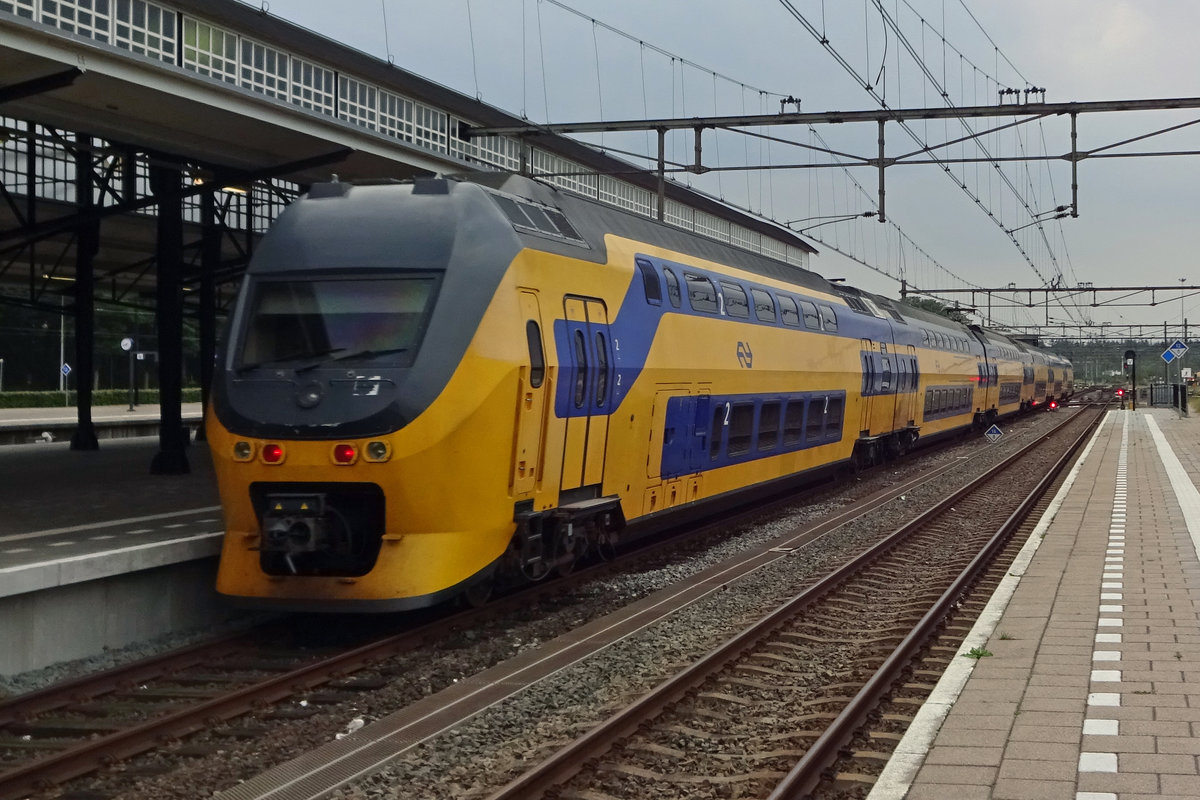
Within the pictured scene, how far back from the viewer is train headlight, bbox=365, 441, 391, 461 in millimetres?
9031

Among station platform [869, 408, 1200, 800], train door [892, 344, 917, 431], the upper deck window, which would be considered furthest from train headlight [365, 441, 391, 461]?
train door [892, 344, 917, 431]

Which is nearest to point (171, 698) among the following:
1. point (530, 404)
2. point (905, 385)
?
point (530, 404)

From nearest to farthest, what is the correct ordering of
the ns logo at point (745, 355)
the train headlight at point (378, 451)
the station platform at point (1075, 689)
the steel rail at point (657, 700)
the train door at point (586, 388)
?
1. the station platform at point (1075, 689)
2. the steel rail at point (657, 700)
3. the train headlight at point (378, 451)
4. the train door at point (586, 388)
5. the ns logo at point (745, 355)

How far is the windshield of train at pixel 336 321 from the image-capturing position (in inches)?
371

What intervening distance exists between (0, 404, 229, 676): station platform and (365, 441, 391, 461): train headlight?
2092 mm

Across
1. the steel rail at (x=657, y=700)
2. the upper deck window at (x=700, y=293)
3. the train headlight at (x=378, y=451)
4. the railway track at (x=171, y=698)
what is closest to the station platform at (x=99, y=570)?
the railway track at (x=171, y=698)

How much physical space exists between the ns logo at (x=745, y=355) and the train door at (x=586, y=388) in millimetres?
4125

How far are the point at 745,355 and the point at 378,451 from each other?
302 inches

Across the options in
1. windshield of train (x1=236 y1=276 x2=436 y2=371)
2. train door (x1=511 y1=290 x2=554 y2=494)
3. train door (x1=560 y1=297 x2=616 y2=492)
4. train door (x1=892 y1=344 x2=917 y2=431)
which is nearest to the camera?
windshield of train (x1=236 y1=276 x2=436 y2=371)

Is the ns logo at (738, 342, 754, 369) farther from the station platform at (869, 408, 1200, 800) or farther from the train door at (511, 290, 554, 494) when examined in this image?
the train door at (511, 290, 554, 494)

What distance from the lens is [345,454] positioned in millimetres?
9102

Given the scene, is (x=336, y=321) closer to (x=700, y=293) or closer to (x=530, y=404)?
(x=530, y=404)

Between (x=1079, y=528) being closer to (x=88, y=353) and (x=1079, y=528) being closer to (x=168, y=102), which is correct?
(x=168, y=102)

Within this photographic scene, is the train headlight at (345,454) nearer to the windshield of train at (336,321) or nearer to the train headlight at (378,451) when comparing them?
the train headlight at (378,451)
